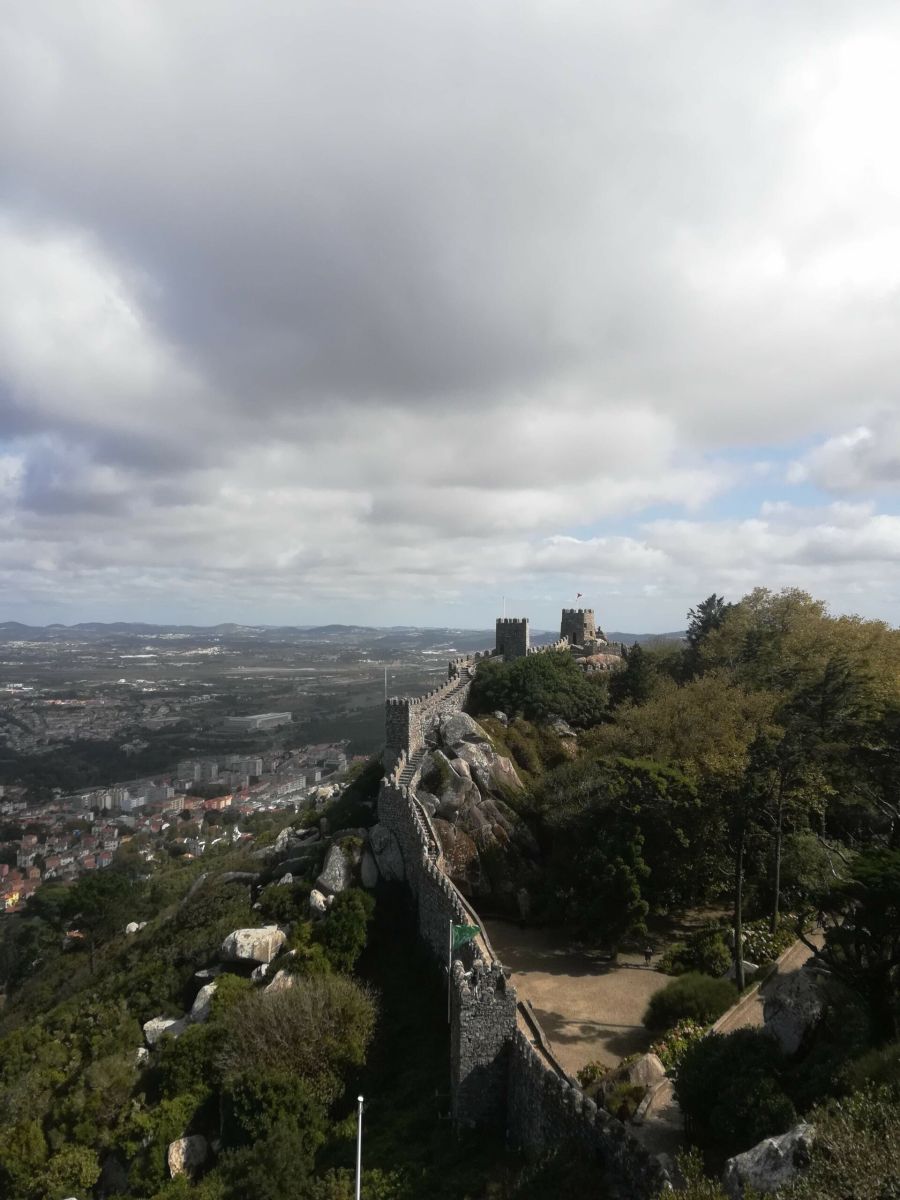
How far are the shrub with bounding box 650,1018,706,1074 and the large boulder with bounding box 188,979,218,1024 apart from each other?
42.5ft

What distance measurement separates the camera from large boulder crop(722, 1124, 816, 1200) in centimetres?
749

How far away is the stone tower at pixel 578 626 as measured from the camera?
60.2m

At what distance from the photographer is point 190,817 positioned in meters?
81.0

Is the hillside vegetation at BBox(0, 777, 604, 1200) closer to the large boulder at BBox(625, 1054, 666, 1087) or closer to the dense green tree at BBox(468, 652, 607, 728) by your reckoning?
the large boulder at BBox(625, 1054, 666, 1087)

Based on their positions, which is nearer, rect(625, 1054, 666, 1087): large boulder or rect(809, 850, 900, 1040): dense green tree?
rect(809, 850, 900, 1040): dense green tree

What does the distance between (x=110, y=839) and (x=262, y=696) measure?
85934 millimetres

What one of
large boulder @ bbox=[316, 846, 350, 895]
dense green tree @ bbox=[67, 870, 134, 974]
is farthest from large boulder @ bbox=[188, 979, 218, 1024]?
dense green tree @ bbox=[67, 870, 134, 974]

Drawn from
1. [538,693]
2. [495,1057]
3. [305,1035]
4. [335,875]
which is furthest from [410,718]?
[495,1057]

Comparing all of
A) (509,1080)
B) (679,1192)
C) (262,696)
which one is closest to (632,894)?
(509,1080)

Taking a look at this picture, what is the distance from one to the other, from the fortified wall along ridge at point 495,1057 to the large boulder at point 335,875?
6.70 ft

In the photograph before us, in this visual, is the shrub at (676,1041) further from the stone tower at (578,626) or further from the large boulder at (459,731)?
the stone tower at (578,626)

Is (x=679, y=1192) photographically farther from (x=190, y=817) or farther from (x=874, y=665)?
(x=190, y=817)

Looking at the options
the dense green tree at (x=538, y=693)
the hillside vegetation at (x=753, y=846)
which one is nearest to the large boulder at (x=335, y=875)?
the hillside vegetation at (x=753, y=846)

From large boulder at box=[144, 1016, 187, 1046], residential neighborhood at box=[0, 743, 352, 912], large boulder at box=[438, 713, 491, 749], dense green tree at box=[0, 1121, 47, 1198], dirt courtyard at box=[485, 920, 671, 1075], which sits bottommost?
residential neighborhood at box=[0, 743, 352, 912]
